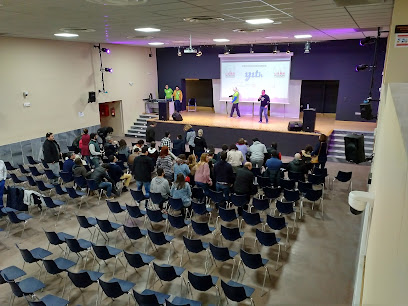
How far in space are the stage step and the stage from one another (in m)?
1.40

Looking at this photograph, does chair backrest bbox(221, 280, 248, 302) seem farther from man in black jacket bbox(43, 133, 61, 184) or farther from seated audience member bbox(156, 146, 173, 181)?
man in black jacket bbox(43, 133, 61, 184)

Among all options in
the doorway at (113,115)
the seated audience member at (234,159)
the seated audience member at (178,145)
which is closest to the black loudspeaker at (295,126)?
the seated audience member at (178,145)

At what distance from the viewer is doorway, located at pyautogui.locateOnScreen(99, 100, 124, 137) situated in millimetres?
17547

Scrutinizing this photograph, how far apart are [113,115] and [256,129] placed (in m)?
8.00

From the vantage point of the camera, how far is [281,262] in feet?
20.2

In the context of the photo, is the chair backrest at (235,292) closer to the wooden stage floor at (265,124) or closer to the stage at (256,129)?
the stage at (256,129)

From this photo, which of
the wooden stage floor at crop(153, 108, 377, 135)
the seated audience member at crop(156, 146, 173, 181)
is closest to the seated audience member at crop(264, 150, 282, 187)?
the seated audience member at crop(156, 146, 173, 181)

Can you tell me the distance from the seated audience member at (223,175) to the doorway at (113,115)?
10.8 metres

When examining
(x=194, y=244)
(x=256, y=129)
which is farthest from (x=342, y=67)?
(x=194, y=244)

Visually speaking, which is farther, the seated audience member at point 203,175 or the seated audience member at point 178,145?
the seated audience member at point 178,145

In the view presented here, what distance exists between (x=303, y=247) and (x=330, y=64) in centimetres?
1170

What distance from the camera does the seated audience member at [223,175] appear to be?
7.93 metres

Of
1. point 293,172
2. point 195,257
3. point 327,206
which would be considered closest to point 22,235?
point 195,257

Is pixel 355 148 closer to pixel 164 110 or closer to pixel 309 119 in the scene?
pixel 309 119
